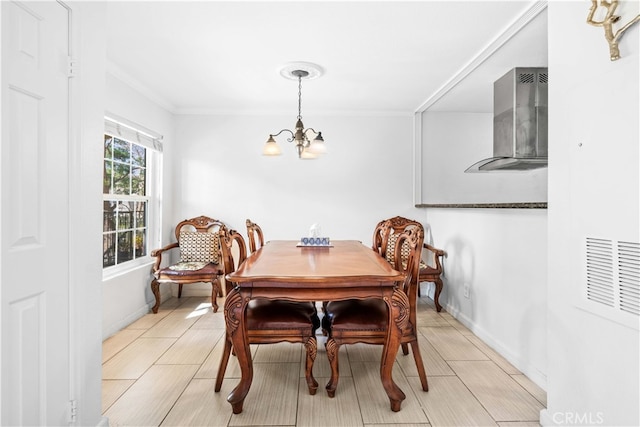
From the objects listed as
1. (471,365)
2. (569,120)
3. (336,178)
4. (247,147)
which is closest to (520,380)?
(471,365)

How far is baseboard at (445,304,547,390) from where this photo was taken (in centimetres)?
210

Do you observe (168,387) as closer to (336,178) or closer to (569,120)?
(569,120)

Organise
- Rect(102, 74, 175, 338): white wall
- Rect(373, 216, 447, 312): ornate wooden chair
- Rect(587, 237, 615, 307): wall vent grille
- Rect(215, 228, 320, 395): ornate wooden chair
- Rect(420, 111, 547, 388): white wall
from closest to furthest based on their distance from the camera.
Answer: Rect(587, 237, 615, 307): wall vent grille, Rect(215, 228, 320, 395): ornate wooden chair, Rect(420, 111, 547, 388): white wall, Rect(102, 74, 175, 338): white wall, Rect(373, 216, 447, 312): ornate wooden chair

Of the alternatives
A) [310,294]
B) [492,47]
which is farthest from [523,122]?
[310,294]

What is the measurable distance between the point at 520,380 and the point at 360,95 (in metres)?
2.98

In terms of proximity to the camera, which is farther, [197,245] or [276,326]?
[197,245]

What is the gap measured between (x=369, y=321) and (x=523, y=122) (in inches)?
73.2

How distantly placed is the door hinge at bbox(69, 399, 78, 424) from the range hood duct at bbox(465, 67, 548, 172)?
2905 mm

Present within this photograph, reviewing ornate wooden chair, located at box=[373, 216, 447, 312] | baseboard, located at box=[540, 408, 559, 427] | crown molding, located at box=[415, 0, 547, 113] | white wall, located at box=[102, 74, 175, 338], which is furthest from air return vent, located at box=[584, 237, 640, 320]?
white wall, located at box=[102, 74, 175, 338]

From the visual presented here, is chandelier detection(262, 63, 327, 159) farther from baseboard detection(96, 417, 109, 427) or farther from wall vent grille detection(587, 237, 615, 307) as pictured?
baseboard detection(96, 417, 109, 427)

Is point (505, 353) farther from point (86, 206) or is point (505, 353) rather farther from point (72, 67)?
point (72, 67)

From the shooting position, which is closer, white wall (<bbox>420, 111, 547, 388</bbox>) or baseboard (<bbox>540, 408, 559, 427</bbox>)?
baseboard (<bbox>540, 408, 559, 427</bbox>)

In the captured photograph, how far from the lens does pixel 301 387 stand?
2.08 metres

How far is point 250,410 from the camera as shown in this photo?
1.85 metres
